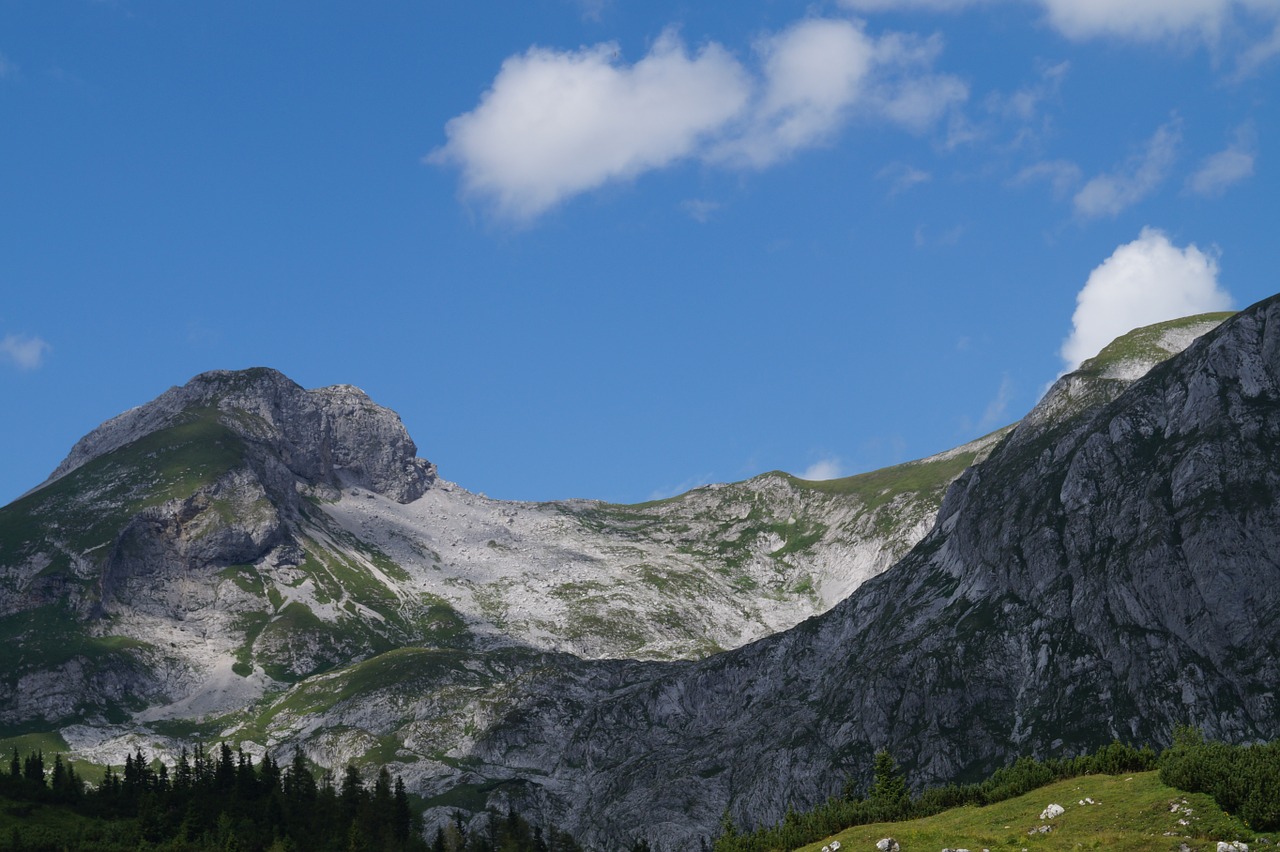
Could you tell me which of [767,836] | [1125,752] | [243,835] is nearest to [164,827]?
[243,835]

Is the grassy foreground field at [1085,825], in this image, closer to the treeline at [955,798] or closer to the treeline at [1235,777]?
the treeline at [1235,777]

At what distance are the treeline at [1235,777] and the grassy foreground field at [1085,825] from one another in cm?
62

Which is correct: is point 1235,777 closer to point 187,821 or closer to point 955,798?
point 955,798

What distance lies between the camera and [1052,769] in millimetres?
85062

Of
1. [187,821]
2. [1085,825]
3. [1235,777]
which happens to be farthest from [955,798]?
[187,821]

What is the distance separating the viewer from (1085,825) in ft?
230

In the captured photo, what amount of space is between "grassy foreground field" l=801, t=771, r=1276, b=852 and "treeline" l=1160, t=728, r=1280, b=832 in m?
0.62

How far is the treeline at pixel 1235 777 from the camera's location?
2542 inches

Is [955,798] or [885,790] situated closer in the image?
[955,798]

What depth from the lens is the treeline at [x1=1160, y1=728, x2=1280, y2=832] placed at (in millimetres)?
→ 64562

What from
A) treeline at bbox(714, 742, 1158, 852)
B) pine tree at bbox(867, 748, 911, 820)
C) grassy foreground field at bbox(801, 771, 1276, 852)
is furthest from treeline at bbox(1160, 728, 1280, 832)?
pine tree at bbox(867, 748, 911, 820)

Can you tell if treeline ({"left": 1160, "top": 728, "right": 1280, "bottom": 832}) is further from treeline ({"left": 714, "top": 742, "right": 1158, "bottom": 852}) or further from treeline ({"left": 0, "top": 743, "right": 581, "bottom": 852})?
treeline ({"left": 0, "top": 743, "right": 581, "bottom": 852})

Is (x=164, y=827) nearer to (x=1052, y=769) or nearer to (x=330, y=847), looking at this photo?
(x=330, y=847)

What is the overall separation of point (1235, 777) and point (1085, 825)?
803 centimetres
